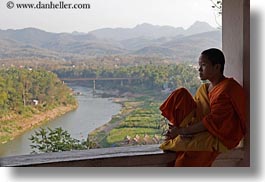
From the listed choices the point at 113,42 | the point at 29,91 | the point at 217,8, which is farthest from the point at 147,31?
the point at 29,91

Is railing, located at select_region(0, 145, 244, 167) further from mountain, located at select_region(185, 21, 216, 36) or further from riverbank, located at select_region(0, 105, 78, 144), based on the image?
mountain, located at select_region(185, 21, 216, 36)

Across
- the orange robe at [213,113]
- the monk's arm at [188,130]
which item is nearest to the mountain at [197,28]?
the orange robe at [213,113]

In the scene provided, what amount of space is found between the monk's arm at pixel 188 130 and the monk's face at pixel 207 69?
0.13 metres

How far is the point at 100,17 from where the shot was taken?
4.75 feet

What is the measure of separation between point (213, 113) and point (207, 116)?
20mm

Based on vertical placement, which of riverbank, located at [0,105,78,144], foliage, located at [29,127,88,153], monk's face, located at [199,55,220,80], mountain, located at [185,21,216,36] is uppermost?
mountain, located at [185,21,216,36]

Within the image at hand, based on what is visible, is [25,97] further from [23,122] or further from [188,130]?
[188,130]

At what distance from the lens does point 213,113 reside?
1.39m

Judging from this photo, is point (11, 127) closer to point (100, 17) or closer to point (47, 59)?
point (47, 59)

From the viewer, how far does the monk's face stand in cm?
144

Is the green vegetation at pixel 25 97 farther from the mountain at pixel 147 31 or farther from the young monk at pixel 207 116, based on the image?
the young monk at pixel 207 116

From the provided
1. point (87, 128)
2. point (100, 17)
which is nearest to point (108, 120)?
point (87, 128)

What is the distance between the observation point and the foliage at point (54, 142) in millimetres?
1464

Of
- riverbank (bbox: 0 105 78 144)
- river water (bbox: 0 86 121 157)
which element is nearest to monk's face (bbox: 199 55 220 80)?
river water (bbox: 0 86 121 157)
